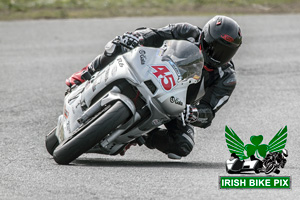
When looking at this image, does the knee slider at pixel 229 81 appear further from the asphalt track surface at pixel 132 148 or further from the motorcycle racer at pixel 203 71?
the asphalt track surface at pixel 132 148

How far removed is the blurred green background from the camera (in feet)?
59.4

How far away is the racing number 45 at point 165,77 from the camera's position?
6.07 metres

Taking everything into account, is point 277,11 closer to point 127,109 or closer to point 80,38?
point 80,38

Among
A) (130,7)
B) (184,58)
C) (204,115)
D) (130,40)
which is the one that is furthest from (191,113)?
(130,7)

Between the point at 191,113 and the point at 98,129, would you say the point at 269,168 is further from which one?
the point at 98,129

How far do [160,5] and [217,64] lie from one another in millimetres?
13180

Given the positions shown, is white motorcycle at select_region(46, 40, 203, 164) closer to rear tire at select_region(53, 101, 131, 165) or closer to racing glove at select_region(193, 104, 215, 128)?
rear tire at select_region(53, 101, 131, 165)

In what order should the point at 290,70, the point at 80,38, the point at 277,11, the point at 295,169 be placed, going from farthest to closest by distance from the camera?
the point at 277,11 < the point at 80,38 < the point at 290,70 < the point at 295,169

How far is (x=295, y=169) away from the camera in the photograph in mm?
6438

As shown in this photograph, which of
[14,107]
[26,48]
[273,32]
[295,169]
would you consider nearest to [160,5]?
[273,32]

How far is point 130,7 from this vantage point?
64.3 ft

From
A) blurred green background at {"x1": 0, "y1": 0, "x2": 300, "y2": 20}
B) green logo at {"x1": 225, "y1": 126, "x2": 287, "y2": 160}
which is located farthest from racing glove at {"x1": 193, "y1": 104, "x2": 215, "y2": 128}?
blurred green background at {"x1": 0, "y1": 0, "x2": 300, "y2": 20}

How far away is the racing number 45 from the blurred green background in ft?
38.8

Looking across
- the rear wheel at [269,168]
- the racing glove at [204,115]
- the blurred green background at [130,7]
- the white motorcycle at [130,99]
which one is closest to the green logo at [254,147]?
the rear wheel at [269,168]
